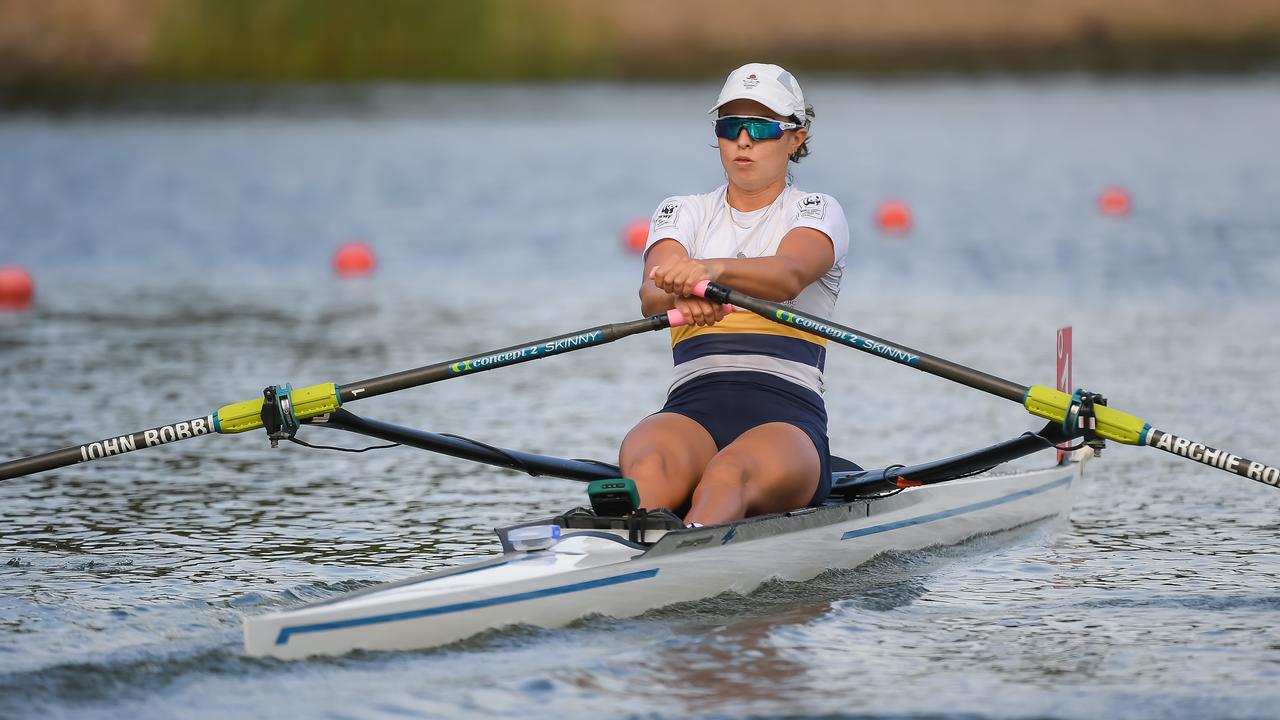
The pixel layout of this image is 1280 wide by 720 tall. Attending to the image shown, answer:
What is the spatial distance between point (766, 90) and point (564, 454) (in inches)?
123

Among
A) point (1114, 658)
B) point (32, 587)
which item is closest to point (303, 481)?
point (32, 587)

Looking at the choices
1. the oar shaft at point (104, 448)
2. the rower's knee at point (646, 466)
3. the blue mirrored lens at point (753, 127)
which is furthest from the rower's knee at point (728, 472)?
the oar shaft at point (104, 448)

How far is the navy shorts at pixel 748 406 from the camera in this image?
19.4 feet


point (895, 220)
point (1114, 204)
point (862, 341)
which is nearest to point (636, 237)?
point (895, 220)

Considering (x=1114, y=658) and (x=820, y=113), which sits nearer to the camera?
(x=1114, y=658)

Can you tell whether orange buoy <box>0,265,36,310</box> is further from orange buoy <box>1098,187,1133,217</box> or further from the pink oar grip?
orange buoy <box>1098,187,1133,217</box>

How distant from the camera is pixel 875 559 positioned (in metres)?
6.34

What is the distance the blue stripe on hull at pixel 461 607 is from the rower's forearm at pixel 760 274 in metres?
1.07

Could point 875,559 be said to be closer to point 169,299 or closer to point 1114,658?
point 1114,658

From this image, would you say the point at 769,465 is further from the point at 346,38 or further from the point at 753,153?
the point at 346,38

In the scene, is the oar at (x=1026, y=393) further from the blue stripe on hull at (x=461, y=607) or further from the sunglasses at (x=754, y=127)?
the blue stripe on hull at (x=461, y=607)

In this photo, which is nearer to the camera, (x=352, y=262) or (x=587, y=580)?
(x=587, y=580)

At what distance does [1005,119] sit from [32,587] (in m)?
47.3

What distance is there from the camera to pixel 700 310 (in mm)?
5809
